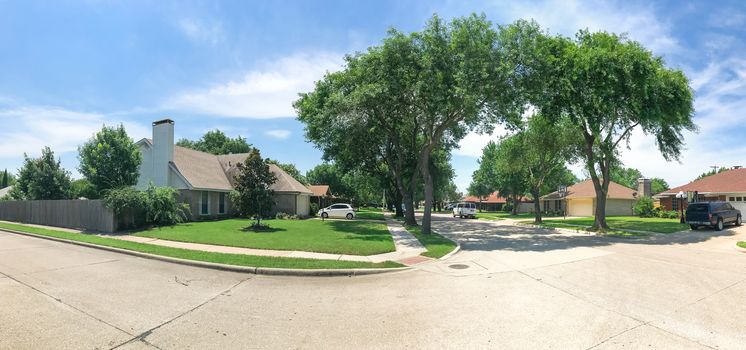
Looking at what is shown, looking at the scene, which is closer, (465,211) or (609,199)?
(465,211)

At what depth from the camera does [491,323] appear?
6.02 m

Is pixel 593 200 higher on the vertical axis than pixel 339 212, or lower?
higher

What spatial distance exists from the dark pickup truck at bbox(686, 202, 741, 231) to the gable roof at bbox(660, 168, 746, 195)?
37.7 feet

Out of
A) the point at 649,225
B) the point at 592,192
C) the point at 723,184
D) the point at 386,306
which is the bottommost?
the point at 649,225

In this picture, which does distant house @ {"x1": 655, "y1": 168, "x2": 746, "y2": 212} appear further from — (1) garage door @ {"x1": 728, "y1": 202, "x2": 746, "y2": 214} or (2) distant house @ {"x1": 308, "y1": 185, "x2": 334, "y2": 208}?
(2) distant house @ {"x1": 308, "y1": 185, "x2": 334, "y2": 208}

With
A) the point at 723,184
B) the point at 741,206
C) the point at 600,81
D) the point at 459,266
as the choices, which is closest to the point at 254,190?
the point at 459,266

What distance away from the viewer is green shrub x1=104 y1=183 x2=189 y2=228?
838 inches

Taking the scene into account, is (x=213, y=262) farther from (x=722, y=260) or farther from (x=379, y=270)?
(x=722, y=260)

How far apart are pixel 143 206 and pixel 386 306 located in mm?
20234

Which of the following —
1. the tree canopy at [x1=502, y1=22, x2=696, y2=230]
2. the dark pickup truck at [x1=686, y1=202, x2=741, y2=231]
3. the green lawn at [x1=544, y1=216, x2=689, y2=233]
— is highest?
the tree canopy at [x1=502, y1=22, x2=696, y2=230]

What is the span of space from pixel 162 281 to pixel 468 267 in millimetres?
7863

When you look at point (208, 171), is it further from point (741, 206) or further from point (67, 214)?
point (741, 206)

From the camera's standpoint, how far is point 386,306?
23.4 feet

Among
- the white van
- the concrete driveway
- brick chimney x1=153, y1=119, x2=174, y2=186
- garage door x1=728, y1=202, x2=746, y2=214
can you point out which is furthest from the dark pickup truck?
brick chimney x1=153, y1=119, x2=174, y2=186
